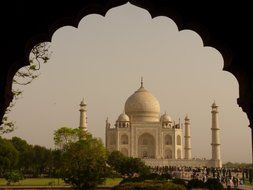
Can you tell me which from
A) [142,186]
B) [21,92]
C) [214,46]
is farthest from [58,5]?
[142,186]

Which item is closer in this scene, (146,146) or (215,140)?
(215,140)

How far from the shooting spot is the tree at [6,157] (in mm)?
34250

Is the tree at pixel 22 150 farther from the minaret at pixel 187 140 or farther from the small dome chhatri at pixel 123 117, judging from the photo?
the minaret at pixel 187 140

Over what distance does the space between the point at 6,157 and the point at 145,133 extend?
92.8ft

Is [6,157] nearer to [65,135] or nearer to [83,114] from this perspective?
[65,135]

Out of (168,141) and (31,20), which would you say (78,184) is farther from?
(168,141)

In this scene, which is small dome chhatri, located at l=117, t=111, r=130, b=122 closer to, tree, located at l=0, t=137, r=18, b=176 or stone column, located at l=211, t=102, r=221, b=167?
→ stone column, located at l=211, t=102, r=221, b=167

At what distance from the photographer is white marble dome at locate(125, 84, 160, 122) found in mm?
62031

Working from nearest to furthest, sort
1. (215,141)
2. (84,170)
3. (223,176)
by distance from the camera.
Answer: (84,170), (223,176), (215,141)

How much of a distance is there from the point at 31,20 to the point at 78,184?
770 inches

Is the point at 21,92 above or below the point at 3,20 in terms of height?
above

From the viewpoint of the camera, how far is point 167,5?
385cm

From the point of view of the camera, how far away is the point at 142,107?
203 feet

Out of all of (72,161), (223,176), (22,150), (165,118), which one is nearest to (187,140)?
Answer: (165,118)
